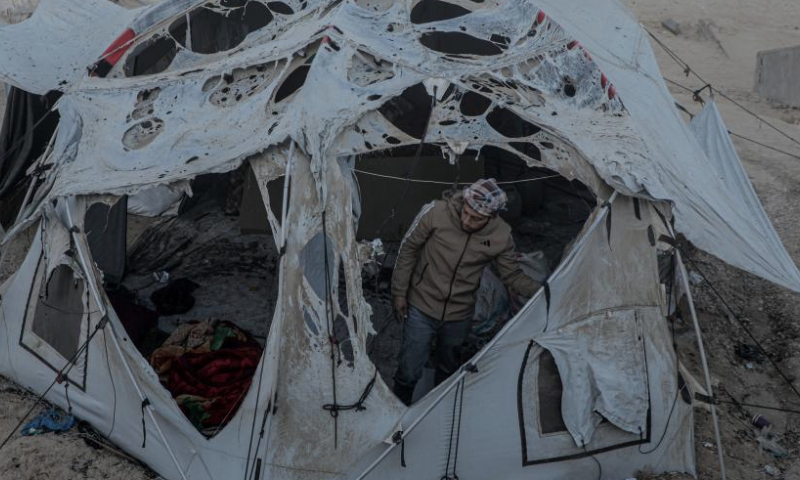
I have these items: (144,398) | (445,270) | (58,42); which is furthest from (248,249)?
(445,270)

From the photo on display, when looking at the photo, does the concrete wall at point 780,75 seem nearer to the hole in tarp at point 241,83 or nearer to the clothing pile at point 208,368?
the hole in tarp at point 241,83

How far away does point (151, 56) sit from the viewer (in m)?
7.74

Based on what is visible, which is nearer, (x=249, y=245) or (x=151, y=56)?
(x=151, y=56)

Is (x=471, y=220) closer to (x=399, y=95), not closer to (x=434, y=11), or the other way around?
(x=399, y=95)

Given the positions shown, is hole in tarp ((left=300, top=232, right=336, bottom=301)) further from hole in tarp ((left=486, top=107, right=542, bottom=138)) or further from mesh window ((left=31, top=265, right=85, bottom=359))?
hole in tarp ((left=486, top=107, right=542, bottom=138))

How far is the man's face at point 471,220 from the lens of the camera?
5156 millimetres

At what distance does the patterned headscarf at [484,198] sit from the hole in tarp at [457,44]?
11.1 feet

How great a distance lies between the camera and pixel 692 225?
18.2 ft

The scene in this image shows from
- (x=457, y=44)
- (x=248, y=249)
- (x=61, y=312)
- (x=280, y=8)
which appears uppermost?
(x=280, y=8)

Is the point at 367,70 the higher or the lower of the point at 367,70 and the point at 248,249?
the higher

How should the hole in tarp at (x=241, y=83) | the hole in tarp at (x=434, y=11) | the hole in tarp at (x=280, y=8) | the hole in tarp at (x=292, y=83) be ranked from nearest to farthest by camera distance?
1. the hole in tarp at (x=241, y=83)
2. the hole in tarp at (x=292, y=83)
3. the hole in tarp at (x=280, y=8)
4. the hole in tarp at (x=434, y=11)

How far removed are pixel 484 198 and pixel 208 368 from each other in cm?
230

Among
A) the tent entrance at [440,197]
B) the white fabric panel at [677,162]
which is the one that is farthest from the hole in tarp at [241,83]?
the white fabric panel at [677,162]

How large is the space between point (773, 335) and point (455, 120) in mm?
3629
